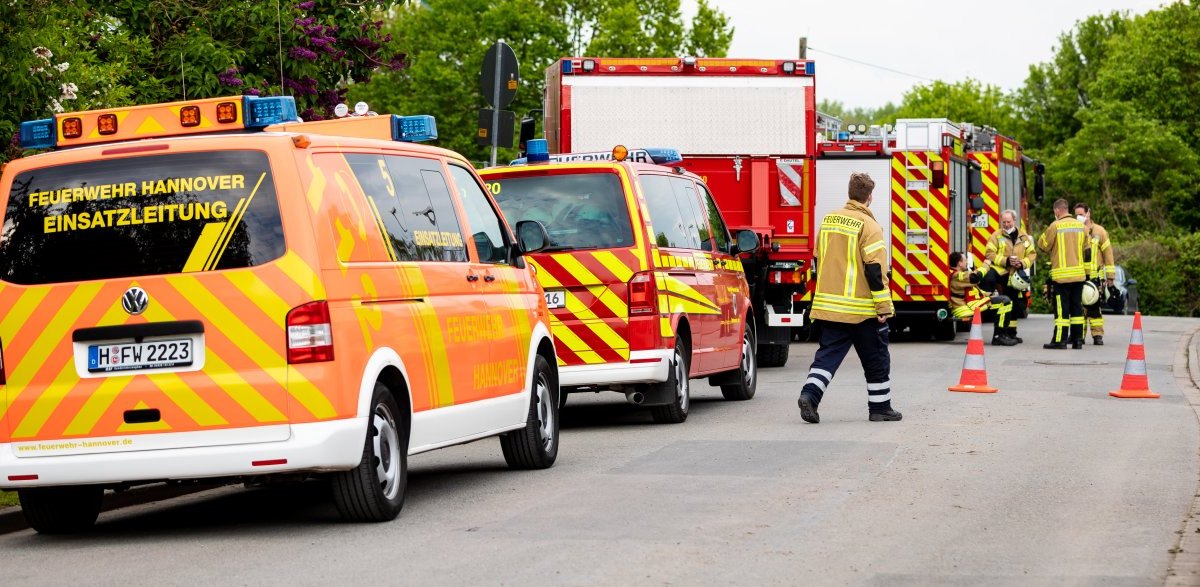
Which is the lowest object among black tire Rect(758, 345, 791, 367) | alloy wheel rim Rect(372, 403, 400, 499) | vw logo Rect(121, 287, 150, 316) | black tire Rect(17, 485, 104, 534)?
black tire Rect(758, 345, 791, 367)

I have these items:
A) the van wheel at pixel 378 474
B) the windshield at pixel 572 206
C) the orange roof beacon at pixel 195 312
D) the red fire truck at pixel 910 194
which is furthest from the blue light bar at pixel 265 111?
the red fire truck at pixel 910 194

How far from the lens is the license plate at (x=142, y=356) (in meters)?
8.05

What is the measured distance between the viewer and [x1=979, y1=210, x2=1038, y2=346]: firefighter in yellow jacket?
24516 millimetres

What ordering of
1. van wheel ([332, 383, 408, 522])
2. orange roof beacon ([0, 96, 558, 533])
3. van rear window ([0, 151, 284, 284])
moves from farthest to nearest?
van wheel ([332, 383, 408, 522]), van rear window ([0, 151, 284, 284]), orange roof beacon ([0, 96, 558, 533])

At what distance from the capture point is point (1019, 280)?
1003 inches

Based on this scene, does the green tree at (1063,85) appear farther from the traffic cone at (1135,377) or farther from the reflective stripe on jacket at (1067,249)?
the traffic cone at (1135,377)

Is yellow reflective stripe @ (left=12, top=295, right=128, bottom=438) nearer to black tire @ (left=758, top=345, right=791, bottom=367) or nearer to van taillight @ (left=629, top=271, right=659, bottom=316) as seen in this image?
van taillight @ (left=629, top=271, right=659, bottom=316)

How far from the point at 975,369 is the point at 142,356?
392 inches

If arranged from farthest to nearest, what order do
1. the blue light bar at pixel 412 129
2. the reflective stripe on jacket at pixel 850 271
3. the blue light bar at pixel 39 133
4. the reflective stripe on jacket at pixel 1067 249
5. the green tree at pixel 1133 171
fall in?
the green tree at pixel 1133 171 < the reflective stripe on jacket at pixel 1067 249 < the reflective stripe on jacket at pixel 850 271 < the blue light bar at pixel 412 129 < the blue light bar at pixel 39 133

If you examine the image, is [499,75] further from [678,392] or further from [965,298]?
[965,298]

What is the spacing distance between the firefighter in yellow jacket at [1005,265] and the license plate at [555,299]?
1257 cm

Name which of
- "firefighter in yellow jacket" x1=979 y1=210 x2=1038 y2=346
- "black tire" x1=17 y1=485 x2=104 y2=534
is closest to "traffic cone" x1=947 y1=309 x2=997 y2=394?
"firefighter in yellow jacket" x1=979 y1=210 x2=1038 y2=346

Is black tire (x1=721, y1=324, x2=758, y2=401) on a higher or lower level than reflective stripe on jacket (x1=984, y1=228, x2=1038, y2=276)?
lower

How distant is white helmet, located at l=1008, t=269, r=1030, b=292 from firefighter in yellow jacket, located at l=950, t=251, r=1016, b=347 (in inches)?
23.1
